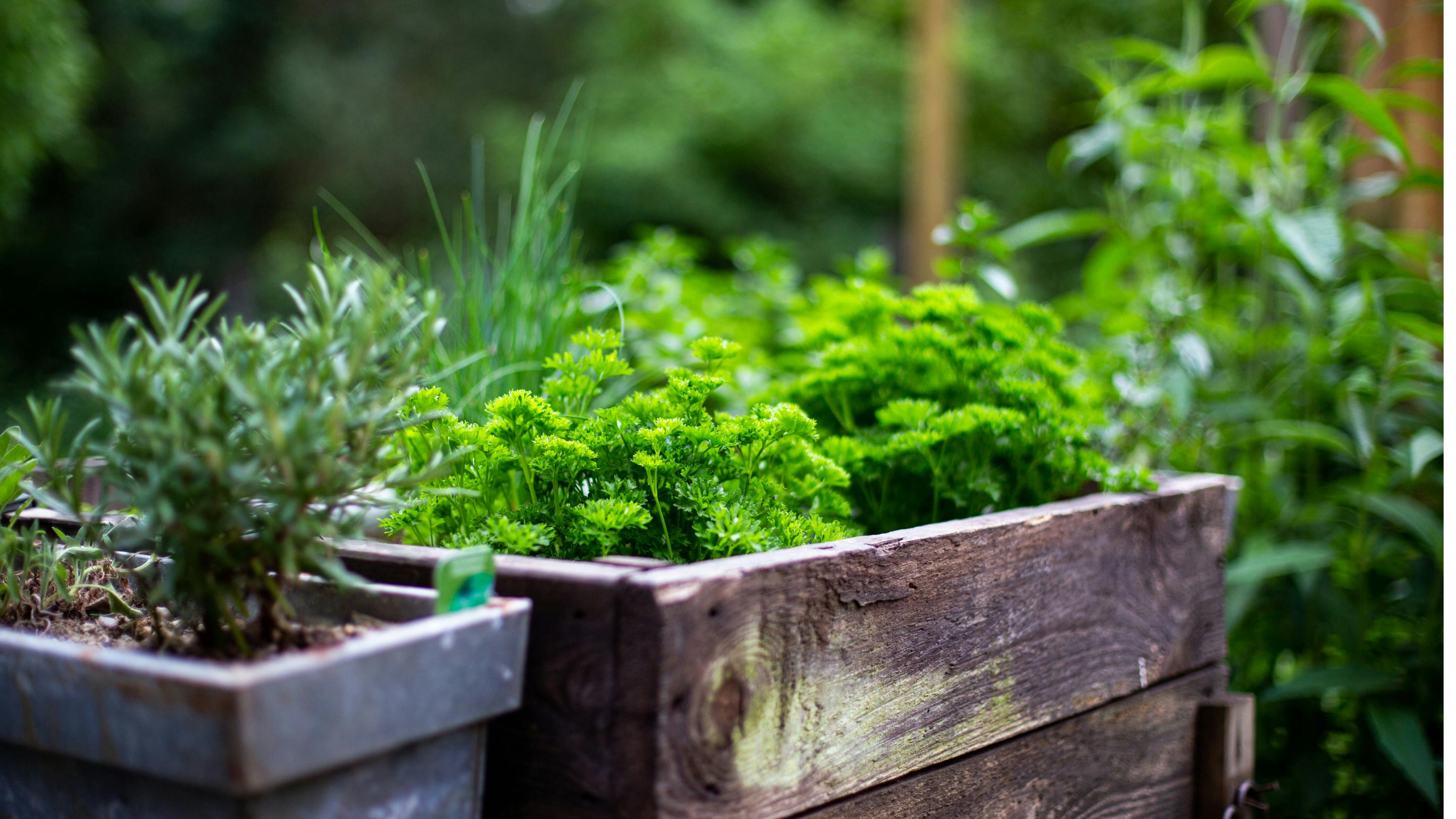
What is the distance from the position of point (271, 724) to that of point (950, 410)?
84cm

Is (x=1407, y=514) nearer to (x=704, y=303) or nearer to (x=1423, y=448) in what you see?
(x=1423, y=448)

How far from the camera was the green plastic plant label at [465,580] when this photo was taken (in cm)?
67

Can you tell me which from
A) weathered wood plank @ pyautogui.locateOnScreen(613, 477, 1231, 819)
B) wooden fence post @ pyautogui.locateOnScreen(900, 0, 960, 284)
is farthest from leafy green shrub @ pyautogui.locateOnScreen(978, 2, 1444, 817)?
wooden fence post @ pyautogui.locateOnScreen(900, 0, 960, 284)

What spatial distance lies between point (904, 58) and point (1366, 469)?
8.73m

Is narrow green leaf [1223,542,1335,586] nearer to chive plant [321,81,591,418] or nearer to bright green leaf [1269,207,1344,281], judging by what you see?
bright green leaf [1269,207,1344,281]

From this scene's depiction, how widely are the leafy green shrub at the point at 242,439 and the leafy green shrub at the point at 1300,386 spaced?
3.57ft

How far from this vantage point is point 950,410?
1.20 meters

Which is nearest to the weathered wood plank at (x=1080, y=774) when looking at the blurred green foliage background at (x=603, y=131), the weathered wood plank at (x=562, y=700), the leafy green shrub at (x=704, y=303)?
the weathered wood plank at (x=562, y=700)

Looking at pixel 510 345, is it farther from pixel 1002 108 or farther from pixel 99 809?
pixel 1002 108

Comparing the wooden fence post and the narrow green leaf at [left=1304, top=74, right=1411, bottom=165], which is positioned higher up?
the wooden fence post

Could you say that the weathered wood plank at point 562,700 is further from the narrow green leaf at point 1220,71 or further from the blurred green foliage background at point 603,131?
the blurred green foliage background at point 603,131

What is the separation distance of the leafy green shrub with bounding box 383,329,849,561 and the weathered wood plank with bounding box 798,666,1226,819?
0.83 ft

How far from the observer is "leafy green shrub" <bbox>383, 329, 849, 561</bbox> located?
33.3 inches

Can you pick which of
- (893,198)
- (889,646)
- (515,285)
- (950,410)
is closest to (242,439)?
(889,646)
